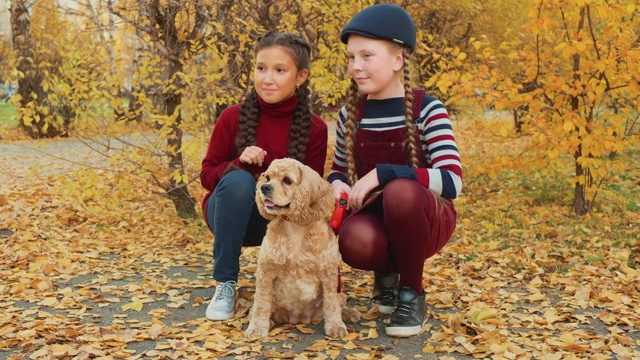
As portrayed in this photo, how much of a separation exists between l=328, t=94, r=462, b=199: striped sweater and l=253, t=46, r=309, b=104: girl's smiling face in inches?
15.4

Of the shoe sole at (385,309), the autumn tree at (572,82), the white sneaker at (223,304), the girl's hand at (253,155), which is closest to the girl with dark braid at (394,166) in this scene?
the shoe sole at (385,309)

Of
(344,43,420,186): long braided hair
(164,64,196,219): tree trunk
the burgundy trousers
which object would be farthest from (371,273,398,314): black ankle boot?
(164,64,196,219): tree trunk

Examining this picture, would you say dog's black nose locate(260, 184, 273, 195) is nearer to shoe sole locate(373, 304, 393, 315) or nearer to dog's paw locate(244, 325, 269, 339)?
dog's paw locate(244, 325, 269, 339)

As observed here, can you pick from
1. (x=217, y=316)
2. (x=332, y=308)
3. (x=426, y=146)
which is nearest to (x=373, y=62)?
(x=426, y=146)

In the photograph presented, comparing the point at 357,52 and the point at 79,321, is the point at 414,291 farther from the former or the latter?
the point at 79,321

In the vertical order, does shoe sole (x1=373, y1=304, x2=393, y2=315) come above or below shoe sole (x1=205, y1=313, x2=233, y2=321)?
above

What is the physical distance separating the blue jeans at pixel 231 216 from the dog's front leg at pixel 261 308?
1.35ft

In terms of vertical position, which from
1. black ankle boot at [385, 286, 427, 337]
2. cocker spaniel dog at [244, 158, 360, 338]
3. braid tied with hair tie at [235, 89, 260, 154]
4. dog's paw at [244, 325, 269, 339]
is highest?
braid tied with hair tie at [235, 89, 260, 154]

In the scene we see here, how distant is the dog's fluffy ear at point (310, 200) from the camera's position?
9.45 feet

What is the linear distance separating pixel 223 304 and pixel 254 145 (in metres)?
0.94

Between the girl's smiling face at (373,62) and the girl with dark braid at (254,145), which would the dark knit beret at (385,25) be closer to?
the girl's smiling face at (373,62)

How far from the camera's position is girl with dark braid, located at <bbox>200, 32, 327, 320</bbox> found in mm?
3441

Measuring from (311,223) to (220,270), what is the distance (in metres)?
0.79

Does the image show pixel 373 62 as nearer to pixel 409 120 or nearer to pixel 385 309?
pixel 409 120
